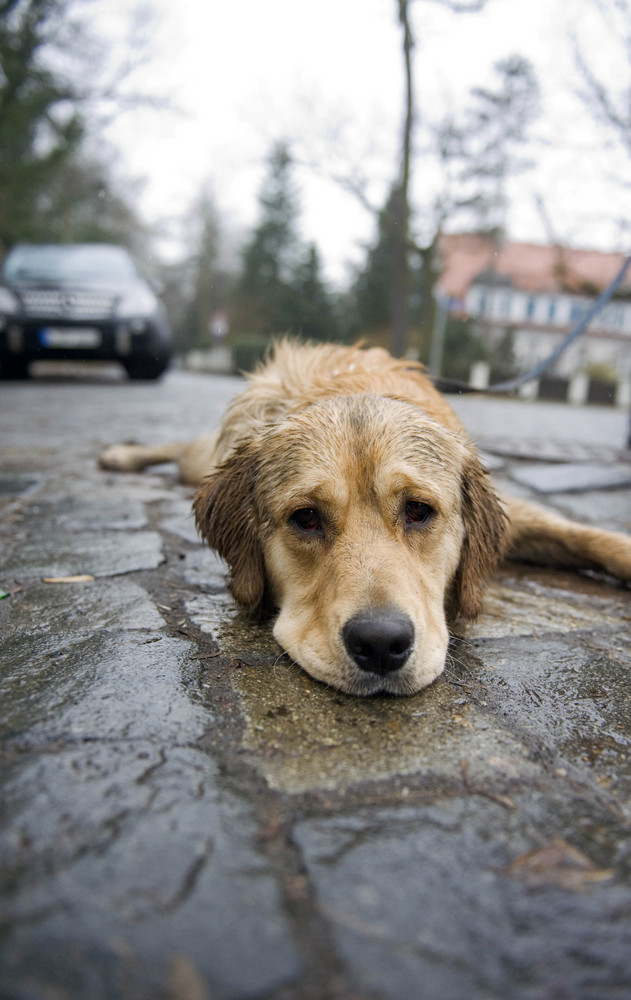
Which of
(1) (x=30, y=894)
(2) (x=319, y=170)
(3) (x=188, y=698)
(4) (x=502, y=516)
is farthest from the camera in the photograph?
(2) (x=319, y=170)

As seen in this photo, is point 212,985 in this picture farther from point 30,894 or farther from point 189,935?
point 30,894

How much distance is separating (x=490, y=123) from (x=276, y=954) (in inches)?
989

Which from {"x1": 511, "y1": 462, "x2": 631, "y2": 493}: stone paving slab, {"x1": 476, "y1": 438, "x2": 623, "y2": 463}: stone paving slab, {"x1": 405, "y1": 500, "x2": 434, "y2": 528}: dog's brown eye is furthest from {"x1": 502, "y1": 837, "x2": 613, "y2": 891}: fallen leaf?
{"x1": 476, "y1": 438, "x2": 623, "y2": 463}: stone paving slab

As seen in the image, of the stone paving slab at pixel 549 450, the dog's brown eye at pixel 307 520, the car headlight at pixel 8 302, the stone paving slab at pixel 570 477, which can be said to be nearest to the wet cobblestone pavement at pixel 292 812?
the dog's brown eye at pixel 307 520

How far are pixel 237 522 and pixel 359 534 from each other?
0.63 meters

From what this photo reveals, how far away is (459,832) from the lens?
5.06ft

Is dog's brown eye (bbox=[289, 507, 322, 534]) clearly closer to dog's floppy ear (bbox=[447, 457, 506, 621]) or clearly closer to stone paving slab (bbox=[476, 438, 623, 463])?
dog's floppy ear (bbox=[447, 457, 506, 621])

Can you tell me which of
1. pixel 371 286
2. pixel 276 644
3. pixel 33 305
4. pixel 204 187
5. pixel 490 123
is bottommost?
pixel 276 644

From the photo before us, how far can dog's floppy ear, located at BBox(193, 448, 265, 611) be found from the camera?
288cm

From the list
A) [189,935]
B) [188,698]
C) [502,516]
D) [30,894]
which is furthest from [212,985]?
[502,516]

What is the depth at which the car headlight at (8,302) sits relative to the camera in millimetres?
12078

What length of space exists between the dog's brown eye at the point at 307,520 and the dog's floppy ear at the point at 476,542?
26.1 inches

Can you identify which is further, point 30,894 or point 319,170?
point 319,170

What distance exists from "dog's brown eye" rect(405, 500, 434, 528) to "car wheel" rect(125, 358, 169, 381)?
12384 mm
